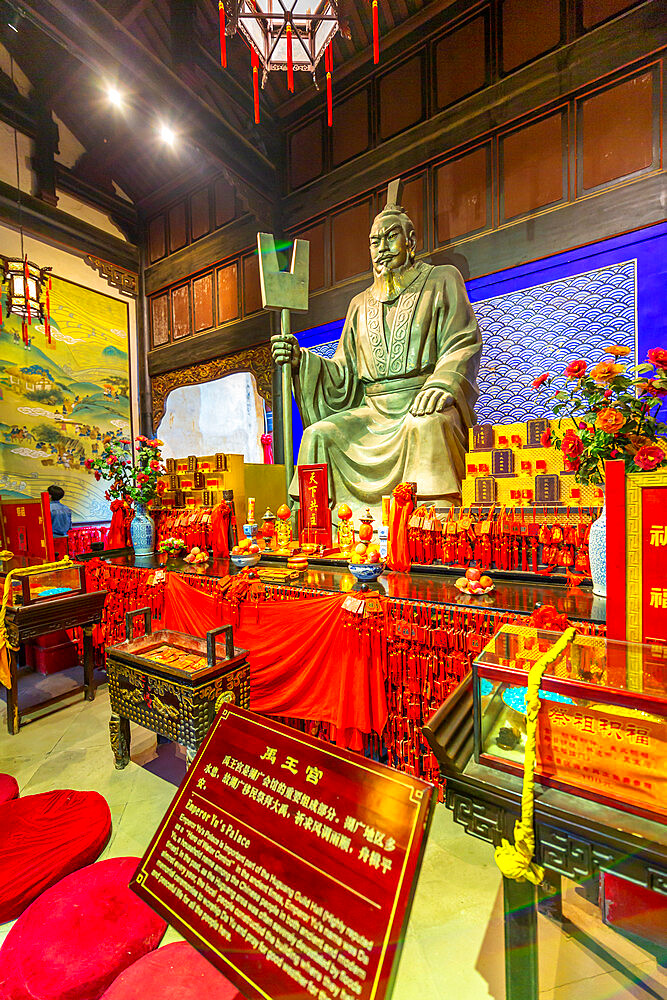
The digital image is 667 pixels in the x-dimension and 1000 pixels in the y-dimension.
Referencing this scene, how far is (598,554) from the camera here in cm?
183

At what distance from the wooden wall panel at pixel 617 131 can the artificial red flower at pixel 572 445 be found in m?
3.01

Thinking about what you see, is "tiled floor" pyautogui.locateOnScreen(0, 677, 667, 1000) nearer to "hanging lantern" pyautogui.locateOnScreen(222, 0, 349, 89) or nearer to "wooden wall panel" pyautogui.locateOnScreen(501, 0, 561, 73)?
"hanging lantern" pyautogui.locateOnScreen(222, 0, 349, 89)

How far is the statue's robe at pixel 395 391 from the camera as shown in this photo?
123 inches

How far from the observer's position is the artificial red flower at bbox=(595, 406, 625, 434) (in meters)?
1.46

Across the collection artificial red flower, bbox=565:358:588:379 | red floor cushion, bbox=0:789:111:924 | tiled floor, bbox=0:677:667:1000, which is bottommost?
tiled floor, bbox=0:677:667:1000

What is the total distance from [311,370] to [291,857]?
353 centimetres

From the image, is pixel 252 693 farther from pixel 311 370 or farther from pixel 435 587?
pixel 311 370

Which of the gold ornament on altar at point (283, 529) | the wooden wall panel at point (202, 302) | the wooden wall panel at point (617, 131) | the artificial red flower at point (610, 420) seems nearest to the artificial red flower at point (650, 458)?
the artificial red flower at point (610, 420)

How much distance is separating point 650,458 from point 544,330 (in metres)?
2.91

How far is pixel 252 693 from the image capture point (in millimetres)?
2354

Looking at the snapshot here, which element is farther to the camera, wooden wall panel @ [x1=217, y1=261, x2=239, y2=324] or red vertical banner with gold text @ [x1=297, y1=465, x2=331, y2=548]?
wooden wall panel @ [x1=217, y1=261, x2=239, y2=324]

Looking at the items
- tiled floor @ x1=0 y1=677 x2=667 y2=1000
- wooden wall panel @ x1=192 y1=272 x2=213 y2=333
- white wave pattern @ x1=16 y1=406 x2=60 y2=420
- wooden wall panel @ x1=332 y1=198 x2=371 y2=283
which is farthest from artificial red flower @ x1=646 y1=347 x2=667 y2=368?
white wave pattern @ x1=16 y1=406 x2=60 y2=420

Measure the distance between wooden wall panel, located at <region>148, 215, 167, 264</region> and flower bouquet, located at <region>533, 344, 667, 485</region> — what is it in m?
7.21

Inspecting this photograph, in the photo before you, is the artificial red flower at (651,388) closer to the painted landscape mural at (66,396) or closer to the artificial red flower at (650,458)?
the artificial red flower at (650,458)
